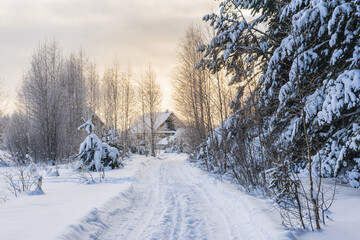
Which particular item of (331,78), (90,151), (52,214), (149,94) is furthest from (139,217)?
(149,94)

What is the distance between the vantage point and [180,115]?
20797 mm

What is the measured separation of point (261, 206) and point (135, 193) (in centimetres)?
395

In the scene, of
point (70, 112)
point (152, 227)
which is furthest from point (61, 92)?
point (152, 227)

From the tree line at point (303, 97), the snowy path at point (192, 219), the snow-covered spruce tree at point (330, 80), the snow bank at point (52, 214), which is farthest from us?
the snow-covered spruce tree at point (330, 80)

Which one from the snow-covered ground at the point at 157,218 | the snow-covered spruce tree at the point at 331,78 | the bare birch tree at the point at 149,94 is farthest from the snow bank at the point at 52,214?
the bare birch tree at the point at 149,94

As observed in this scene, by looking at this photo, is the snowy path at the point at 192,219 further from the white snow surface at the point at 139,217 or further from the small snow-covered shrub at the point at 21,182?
the small snow-covered shrub at the point at 21,182

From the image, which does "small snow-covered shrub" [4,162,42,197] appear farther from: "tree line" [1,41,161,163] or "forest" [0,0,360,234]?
"tree line" [1,41,161,163]

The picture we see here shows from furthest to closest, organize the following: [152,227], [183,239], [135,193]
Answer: [135,193]
[152,227]
[183,239]

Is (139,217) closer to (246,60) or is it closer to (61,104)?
(246,60)

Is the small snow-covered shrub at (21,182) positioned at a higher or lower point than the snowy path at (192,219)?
higher

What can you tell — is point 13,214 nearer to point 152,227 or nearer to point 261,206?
point 152,227

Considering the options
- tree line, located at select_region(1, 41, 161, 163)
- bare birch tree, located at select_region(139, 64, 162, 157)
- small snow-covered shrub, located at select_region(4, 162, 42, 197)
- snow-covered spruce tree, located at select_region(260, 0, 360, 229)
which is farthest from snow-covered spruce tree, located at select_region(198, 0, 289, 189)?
bare birch tree, located at select_region(139, 64, 162, 157)

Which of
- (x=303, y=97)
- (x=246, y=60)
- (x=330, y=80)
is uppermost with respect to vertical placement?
(x=246, y=60)

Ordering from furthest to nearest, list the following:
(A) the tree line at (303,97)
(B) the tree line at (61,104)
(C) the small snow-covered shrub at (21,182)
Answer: (B) the tree line at (61,104)
(C) the small snow-covered shrub at (21,182)
(A) the tree line at (303,97)
